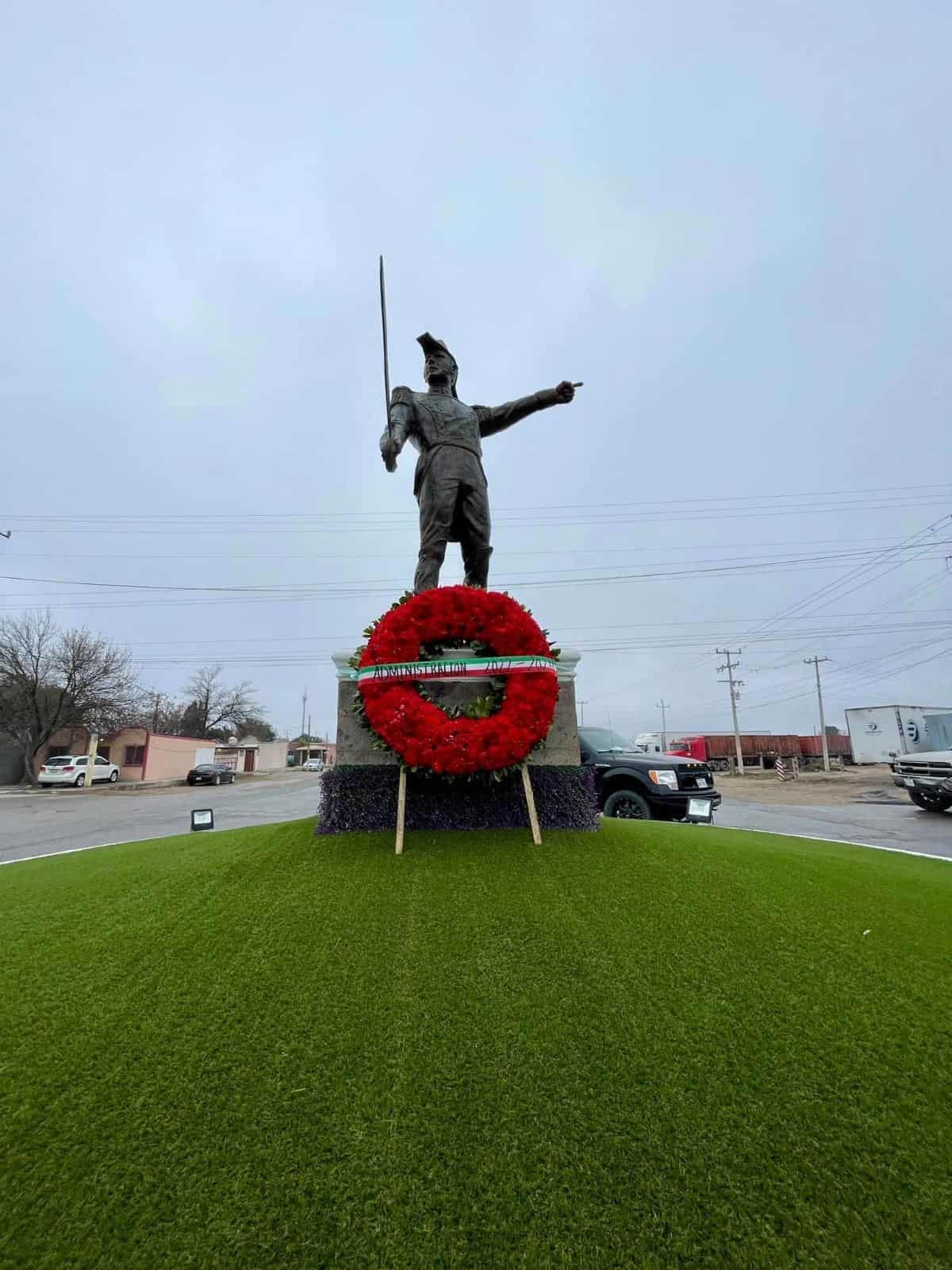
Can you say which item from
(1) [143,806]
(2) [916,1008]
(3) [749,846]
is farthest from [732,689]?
(2) [916,1008]

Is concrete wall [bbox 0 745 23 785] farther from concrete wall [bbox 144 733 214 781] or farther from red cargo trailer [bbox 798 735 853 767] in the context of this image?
red cargo trailer [bbox 798 735 853 767]

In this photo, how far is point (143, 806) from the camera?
16.9m

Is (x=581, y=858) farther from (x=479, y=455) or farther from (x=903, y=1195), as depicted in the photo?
(x=479, y=455)

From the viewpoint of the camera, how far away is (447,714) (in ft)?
13.6

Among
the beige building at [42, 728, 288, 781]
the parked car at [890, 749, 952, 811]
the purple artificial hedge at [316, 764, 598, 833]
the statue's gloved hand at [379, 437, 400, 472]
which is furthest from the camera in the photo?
the beige building at [42, 728, 288, 781]

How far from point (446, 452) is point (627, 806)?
4869 mm

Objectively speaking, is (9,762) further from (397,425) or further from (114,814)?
(397,425)

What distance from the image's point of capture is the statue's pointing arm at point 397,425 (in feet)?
15.7

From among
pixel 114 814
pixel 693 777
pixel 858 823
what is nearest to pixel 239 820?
pixel 114 814

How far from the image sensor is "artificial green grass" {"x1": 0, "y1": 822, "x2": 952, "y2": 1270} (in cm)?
131

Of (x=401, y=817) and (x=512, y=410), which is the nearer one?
(x=401, y=817)

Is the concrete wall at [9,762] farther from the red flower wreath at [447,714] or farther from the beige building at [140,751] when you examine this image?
the red flower wreath at [447,714]

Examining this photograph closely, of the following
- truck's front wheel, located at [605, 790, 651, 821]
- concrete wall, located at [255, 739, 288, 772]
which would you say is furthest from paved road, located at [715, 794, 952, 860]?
concrete wall, located at [255, 739, 288, 772]

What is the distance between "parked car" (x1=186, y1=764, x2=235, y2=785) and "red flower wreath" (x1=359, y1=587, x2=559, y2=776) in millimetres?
28071
